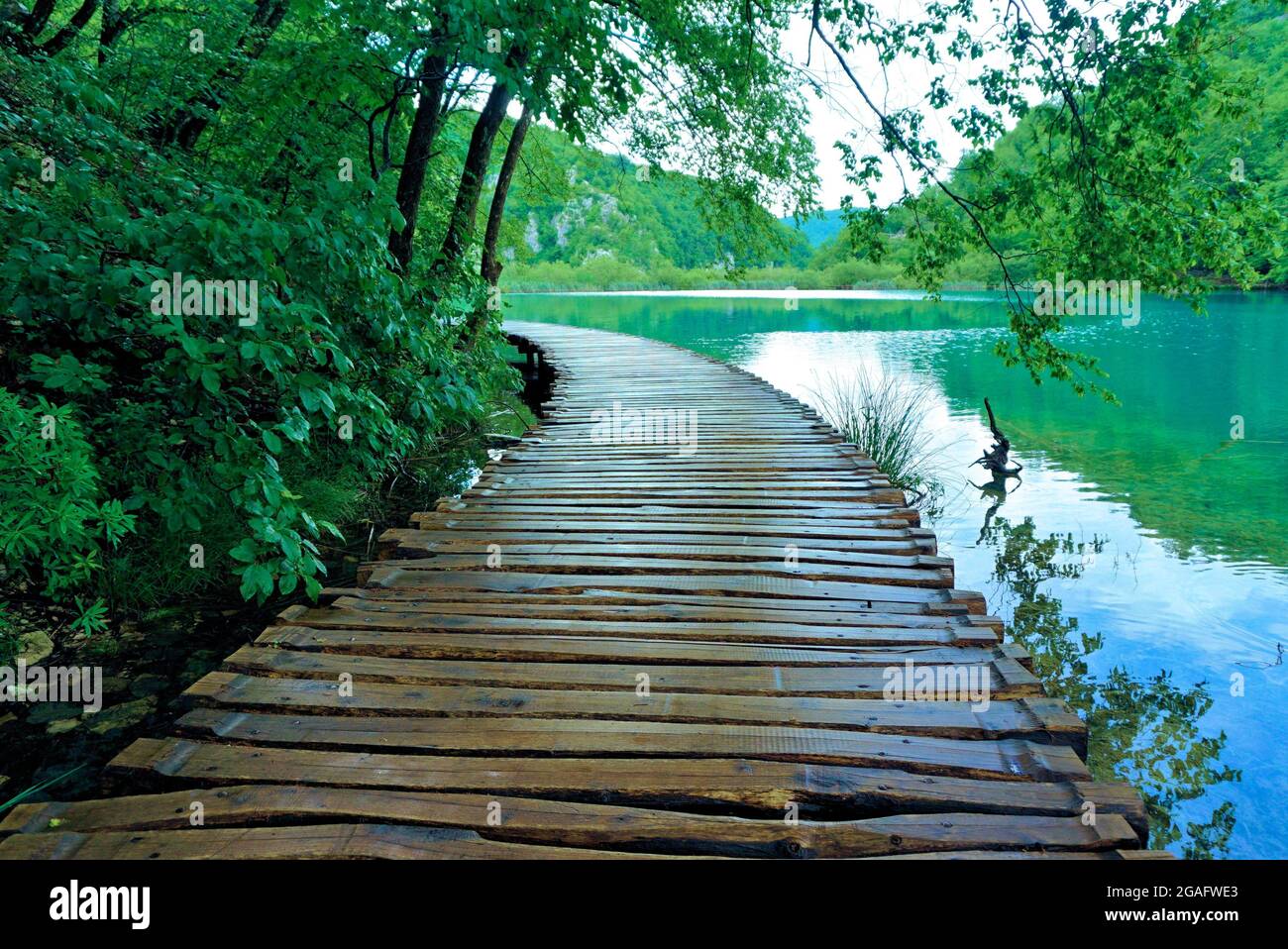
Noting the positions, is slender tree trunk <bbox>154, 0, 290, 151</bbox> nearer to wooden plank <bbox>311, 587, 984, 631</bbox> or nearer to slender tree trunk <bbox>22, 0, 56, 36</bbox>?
slender tree trunk <bbox>22, 0, 56, 36</bbox>

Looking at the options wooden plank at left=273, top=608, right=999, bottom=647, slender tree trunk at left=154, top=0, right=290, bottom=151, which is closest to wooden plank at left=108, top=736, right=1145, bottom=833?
wooden plank at left=273, top=608, right=999, bottom=647

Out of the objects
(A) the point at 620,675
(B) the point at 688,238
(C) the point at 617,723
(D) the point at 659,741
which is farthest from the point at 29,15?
(B) the point at 688,238

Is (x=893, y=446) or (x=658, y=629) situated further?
(x=893, y=446)

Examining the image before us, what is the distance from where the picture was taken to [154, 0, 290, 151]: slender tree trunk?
17.5 feet

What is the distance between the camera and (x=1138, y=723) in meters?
4.51

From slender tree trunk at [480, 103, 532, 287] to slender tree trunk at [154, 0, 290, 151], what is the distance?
430 centimetres

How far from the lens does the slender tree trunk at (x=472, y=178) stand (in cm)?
764

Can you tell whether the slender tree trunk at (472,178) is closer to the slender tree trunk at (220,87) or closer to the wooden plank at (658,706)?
the slender tree trunk at (220,87)

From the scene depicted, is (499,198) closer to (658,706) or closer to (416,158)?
(416,158)

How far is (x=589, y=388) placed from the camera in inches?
445

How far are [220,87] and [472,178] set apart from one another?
9.96 ft

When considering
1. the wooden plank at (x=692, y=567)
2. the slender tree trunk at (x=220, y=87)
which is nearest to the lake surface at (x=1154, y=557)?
the wooden plank at (x=692, y=567)
